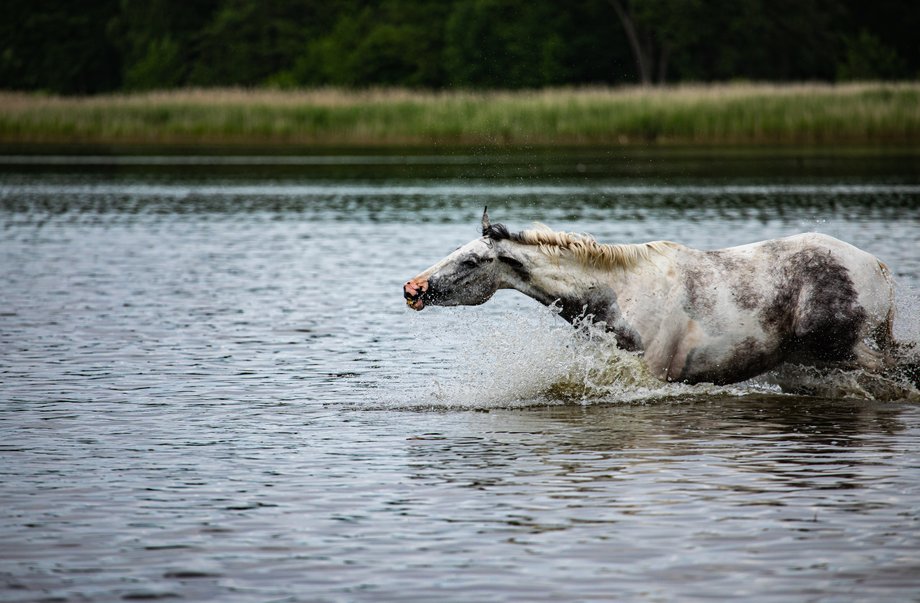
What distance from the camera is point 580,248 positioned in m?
11.1

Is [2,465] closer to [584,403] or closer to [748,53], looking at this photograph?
[584,403]

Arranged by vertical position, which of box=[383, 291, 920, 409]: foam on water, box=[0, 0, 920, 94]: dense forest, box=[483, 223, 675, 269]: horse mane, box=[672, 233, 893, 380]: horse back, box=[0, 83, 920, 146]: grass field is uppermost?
box=[0, 0, 920, 94]: dense forest

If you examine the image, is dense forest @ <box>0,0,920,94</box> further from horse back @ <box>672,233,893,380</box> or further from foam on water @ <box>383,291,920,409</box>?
horse back @ <box>672,233,893,380</box>

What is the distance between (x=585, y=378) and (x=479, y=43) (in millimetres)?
69890

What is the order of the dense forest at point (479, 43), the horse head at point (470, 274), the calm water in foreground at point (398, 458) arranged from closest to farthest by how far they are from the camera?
the calm water in foreground at point (398, 458), the horse head at point (470, 274), the dense forest at point (479, 43)

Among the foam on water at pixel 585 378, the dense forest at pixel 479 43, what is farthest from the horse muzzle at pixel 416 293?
the dense forest at pixel 479 43

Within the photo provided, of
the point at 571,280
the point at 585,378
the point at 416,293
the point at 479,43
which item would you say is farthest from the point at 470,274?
the point at 479,43

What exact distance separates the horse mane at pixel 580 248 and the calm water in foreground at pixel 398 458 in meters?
0.60

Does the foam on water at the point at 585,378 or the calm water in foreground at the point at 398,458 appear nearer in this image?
the calm water in foreground at the point at 398,458

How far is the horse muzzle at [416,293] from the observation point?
1075cm

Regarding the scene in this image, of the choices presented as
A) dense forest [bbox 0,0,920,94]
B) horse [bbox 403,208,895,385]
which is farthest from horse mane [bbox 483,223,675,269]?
dense forest [bbox 0,0,920,94]

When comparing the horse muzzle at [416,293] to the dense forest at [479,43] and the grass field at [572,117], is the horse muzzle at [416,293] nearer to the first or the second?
the grass field at [572,117]

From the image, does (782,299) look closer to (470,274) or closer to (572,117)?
(470,274)

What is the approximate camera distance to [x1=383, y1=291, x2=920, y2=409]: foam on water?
11.3 meters
